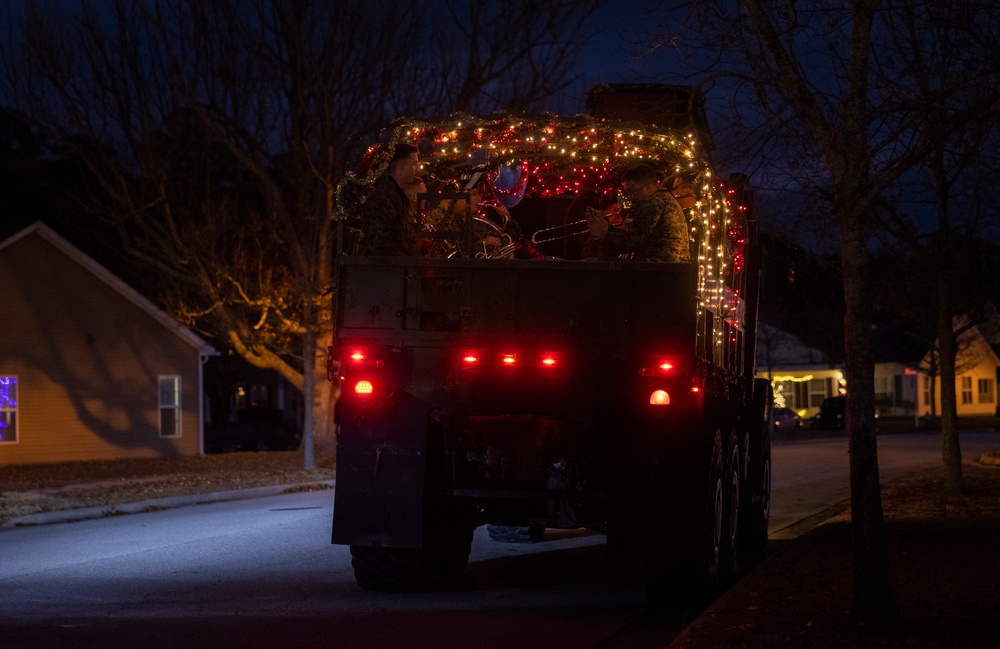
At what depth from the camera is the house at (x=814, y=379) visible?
60994 millimetres

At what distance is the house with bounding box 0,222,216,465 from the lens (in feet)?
101

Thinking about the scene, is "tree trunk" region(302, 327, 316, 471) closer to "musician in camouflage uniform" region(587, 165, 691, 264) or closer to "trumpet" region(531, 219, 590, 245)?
"trumpet" region(531, 219, 590, 245)

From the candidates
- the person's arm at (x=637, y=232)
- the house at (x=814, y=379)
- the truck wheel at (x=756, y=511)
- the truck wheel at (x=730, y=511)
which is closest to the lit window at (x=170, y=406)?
the truck wheel at (x=756, y=511)

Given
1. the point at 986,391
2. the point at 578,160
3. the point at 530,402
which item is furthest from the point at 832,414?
the point at 530,402

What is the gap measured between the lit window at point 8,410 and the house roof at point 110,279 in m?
3.16

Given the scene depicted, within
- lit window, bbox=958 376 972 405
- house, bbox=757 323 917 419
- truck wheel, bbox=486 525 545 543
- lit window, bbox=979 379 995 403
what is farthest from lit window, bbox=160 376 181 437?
lit window, bbox=979 379 995 403

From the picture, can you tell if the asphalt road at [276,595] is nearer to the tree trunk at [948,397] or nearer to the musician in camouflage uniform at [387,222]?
the tree trunk at [948,397]

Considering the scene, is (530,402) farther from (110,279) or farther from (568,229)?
(110,279)

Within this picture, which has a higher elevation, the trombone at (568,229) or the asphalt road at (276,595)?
the trombone at (568,229)

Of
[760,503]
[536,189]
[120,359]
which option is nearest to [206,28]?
[120,359]

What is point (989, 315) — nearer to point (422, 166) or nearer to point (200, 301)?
point (422, 166)

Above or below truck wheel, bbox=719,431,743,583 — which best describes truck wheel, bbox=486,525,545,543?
below

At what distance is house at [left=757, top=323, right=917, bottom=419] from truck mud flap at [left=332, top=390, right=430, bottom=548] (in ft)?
164

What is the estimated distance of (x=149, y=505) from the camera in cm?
1881
